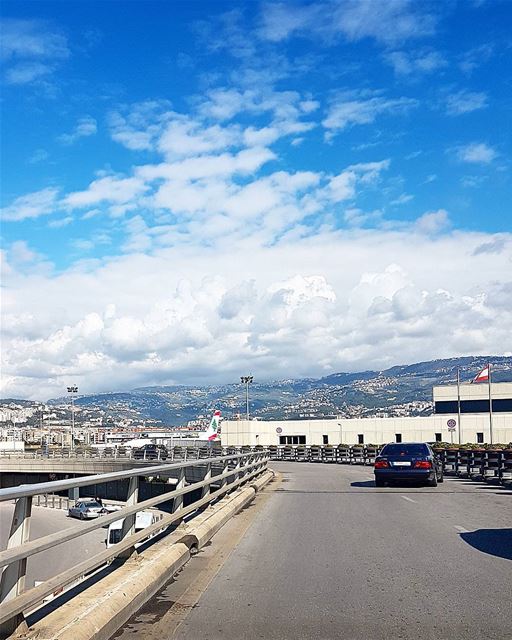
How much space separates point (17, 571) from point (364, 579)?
17.2 feet

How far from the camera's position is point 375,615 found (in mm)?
7910

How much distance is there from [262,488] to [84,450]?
225 feet

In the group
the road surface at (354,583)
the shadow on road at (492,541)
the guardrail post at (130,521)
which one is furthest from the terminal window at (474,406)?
the guardrail post at (130,521)

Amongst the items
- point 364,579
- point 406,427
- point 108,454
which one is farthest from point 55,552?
point 406,427

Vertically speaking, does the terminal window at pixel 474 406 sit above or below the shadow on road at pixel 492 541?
above

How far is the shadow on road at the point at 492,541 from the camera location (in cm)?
1209

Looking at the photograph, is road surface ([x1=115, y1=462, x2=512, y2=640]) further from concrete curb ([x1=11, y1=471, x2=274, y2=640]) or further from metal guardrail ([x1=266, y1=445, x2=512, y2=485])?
metal guardrail ([x1=266, y1=445, x2=512, y2=485])

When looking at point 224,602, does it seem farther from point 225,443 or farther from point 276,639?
point 225,443

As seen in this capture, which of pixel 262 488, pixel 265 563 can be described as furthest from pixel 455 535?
pixel 262 488

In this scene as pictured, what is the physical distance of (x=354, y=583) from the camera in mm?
9578

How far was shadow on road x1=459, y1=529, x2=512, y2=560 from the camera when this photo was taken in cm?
1209

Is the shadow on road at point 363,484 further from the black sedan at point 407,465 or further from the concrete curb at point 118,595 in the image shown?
the concrete curb at point 118,595

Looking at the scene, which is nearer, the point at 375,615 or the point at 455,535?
the point at 375,615

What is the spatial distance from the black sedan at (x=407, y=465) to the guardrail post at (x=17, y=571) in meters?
22.4
